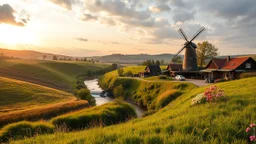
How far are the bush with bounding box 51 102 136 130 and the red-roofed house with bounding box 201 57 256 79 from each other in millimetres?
38645

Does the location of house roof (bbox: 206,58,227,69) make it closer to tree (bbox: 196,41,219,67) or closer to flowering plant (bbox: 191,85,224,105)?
tree (bbox: 196,41,219,67)

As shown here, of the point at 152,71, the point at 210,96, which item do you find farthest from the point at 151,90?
the point at 210,96

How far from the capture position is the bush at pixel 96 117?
25.8 m

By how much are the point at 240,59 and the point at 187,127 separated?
6083 cm

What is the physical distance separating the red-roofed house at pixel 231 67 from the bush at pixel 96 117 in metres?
38.6

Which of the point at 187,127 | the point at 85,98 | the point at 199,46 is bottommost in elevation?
the point at 85,98

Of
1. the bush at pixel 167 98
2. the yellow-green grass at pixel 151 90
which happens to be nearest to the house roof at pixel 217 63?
the yellow-green grass at pixel 151 90

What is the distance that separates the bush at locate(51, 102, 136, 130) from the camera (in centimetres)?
2584

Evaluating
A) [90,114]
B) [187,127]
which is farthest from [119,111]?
[187,127]

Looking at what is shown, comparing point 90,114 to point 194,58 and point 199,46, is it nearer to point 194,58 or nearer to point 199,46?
point 194,58

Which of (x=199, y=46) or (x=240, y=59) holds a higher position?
(x=199, y=46)

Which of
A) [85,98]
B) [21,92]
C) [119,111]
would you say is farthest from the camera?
[85,98]

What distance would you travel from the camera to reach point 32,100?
51.6 m

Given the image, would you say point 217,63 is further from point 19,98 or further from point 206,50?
point 19,98
